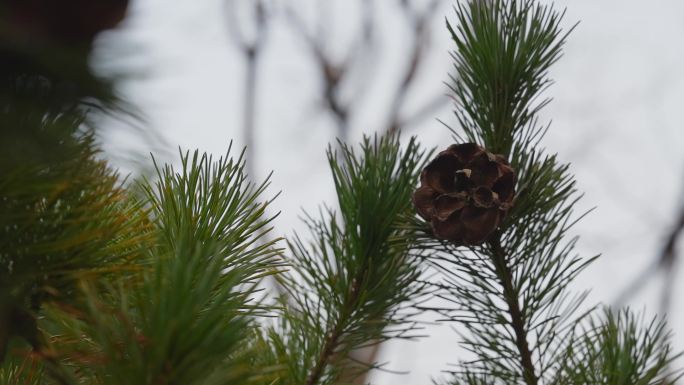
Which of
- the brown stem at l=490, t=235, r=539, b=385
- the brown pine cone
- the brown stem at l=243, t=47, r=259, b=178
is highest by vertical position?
the brown stem at l=243, t=47, r=259, b=178

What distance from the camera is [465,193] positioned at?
1.79 ft

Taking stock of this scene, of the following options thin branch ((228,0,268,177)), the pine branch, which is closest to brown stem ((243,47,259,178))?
thin branch ((228,0,268,177))

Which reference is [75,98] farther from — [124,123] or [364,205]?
[364,205]

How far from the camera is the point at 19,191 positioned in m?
0.38

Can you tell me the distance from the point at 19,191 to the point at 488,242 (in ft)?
1.11

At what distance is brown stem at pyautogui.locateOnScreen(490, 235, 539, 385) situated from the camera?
1.83ft

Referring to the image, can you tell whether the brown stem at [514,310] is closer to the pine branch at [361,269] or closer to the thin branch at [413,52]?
the pine branch at [361,269]

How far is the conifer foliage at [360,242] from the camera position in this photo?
1.34 feet

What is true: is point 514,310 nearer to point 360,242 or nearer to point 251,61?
point 360,242

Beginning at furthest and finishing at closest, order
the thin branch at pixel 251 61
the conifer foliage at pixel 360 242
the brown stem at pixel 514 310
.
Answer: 1. the thin branch at pixel 251 61
2. the brown stem at pixel 514 310
3. the conifer foliage at pixel 360 242

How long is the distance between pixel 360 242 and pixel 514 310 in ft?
0.45

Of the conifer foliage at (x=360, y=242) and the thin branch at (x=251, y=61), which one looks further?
the thin branch at (x=251, y=61)

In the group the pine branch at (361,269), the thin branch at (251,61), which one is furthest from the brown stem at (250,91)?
the pine branch at (361,269)

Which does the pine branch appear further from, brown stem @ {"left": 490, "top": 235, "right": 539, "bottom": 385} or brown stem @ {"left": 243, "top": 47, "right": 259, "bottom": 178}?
brown stem @ {"left": 243, "top": 47, "right": 259, "bottom": 178}
